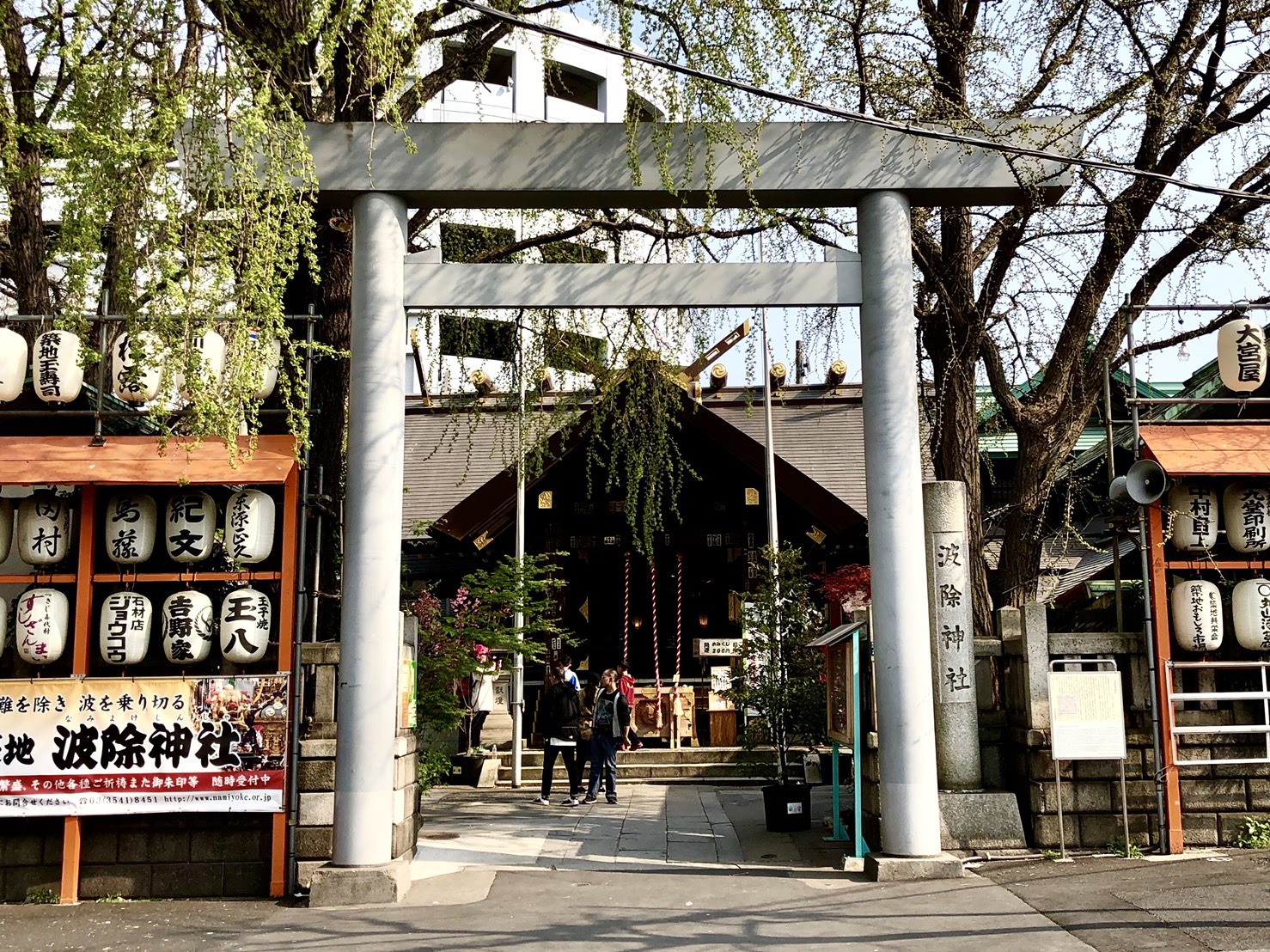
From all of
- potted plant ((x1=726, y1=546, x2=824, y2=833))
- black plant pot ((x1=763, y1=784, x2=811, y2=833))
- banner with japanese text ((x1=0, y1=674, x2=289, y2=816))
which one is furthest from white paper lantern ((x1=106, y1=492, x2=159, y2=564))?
potted plant ((x1=726, y1=546, x2=824, y2=833))

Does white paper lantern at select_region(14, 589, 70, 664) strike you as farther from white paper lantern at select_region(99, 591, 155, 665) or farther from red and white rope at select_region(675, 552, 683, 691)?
red and white rope at select_region(675, 552, 683, 691)

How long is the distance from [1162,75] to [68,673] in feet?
35.2

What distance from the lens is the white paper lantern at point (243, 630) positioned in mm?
9016

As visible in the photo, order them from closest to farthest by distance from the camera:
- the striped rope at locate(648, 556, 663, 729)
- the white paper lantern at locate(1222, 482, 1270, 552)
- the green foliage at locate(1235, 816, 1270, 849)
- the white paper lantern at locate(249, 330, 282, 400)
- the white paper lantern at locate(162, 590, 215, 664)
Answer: the white paper lantern at locate(249, 330, 282, 400) < the white paper lantern at locate(162, 590, 215, 664) < the green foliage at locate(1235, 816, 1270, 849) < the white paper lantern at locate(1222, 482, 1270, 552) < the striped rope at locate(648, 556, 663, 729)

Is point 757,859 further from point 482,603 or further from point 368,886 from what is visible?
point 482,603

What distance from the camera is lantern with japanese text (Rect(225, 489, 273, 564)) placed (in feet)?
29.9

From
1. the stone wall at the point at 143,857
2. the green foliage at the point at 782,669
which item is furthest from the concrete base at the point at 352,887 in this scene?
the green foliage at the point at 782,669

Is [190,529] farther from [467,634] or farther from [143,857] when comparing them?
[467,634]

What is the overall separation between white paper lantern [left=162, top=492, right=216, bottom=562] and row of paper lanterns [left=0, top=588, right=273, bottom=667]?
1.06ft

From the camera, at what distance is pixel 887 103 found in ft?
36.6

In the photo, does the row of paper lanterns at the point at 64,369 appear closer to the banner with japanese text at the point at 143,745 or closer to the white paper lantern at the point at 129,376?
the white paper lantern at the point at 129,376

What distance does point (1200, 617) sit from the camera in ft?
32.6

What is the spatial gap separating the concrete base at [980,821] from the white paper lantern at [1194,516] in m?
2.64

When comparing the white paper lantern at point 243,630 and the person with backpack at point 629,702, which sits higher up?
the white paper lantern at point 243,630
